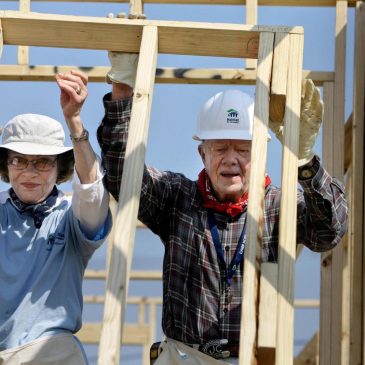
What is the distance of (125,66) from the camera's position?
4.18m

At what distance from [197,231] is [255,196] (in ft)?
2.59

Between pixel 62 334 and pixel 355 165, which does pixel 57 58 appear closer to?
pixel 355 165

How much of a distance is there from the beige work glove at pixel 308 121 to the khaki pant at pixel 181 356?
0.85 m

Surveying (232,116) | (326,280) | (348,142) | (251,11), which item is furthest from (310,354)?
(232,116)

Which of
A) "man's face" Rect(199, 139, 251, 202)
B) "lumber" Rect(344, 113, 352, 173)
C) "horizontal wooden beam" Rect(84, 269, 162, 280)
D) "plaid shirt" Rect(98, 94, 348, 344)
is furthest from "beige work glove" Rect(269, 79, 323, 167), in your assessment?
"horizontal wooden beam" Rect(84, 269, 162, 280)

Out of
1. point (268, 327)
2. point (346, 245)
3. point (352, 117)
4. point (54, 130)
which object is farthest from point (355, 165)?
point (268, 327)

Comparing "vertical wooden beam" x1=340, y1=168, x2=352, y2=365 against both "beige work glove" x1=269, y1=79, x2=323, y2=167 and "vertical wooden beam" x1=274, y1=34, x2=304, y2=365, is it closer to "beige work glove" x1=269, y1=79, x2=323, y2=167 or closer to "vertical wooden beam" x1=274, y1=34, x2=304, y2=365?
"beige work glove" x1=269, y1=79, x2=323, y2=167

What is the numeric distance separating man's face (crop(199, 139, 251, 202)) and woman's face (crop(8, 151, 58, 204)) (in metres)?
0.67

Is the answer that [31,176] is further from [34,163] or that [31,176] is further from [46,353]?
[46,353]

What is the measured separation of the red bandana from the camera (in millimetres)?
4523

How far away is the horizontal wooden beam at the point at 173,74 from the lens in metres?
6.21

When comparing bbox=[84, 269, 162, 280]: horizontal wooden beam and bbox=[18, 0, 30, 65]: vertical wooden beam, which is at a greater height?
bbox=[18, 0, 30, 65]: vertical wooden beam

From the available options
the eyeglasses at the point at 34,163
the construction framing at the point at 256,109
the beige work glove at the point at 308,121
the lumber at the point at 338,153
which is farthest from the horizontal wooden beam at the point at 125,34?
the lumber at the point at 338,153

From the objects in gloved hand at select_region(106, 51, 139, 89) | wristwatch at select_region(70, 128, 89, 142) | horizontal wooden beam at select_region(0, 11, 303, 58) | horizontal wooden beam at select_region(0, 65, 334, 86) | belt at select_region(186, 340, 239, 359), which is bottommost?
belt at select_region(186, 340, 239, 359)
